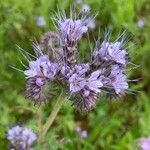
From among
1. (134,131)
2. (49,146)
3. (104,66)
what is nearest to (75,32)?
(104,66)

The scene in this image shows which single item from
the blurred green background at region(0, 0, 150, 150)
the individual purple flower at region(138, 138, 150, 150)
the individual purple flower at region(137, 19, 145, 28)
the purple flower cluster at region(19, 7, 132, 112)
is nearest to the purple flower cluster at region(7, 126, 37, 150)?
the blurred green background at region(0, 0, 150, 150)

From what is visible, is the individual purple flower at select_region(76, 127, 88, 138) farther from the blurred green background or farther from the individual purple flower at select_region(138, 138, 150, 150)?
the individual purple flower at select_region(138, 138, 150, 150)

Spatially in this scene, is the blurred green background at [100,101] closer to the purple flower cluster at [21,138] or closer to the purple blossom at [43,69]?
the purple flower cluster at [21,138]

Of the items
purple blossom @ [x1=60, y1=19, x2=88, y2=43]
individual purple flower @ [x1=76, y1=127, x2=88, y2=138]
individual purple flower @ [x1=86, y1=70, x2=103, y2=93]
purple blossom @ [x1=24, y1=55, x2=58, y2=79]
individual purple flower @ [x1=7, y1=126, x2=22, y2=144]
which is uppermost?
purple blossom @ [x1=60, y1=19, x2=88, y2=43]

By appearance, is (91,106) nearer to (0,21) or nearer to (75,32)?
(75,32)

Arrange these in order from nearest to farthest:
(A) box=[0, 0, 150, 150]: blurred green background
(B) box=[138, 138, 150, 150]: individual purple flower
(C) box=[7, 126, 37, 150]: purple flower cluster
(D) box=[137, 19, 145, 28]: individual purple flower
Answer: (C) box=[7, 126, 37, 150]: purple flower cluster
(B) box=[138, 138, 150, 150]: individual purple flower
(A) box=[0, 0, 150, 150]: blurred green background
(D) box=[137, 19, 145, 28]: individual purple flower

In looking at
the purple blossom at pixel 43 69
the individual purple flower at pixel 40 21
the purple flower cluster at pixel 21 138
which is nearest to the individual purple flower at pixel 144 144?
the purple flower cluster at pixel 21 138
